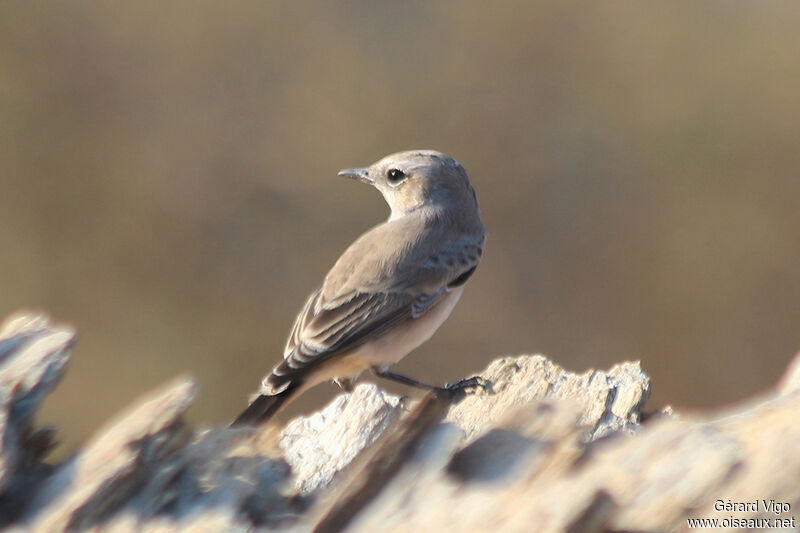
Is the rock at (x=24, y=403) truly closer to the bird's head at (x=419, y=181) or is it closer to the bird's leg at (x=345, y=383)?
the bird's leg at (x=345, y=383)

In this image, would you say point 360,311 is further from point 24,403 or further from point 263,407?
point 24,403

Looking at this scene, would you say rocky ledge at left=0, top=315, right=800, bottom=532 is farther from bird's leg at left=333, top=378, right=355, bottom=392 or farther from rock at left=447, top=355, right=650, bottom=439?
bird's leg at left=333, top=378, right=355, bottom=392

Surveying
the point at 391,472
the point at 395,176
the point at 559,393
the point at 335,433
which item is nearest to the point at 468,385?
the point at 559,393

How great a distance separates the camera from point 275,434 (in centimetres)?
449

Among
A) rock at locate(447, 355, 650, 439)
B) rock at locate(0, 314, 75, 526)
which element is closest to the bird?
A: rock at locate(447, 355, 650, 439)

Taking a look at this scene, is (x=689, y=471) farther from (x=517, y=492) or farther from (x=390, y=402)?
(x=390, y=402)

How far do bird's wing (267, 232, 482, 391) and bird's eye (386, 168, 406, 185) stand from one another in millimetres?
672

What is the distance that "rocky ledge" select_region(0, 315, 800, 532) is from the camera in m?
3.39

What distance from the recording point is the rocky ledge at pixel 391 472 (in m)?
3.39

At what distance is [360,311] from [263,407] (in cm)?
82

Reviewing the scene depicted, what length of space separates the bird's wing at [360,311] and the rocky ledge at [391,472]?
89 centimetres

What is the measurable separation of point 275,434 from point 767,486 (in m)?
2.00

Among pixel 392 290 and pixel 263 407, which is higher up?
pixel 392 290

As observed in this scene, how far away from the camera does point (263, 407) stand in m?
5.04
